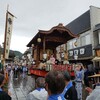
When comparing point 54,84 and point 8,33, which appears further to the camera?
point 8,33

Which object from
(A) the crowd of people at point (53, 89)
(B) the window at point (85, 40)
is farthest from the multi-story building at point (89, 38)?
(A) the crowd of people at point (53, 89)

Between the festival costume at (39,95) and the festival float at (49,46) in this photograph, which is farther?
the festival float at (49,46)

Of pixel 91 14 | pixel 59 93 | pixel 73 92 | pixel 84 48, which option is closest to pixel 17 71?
pixel 84 48

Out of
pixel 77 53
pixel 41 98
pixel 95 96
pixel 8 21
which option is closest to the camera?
pixel 95 96

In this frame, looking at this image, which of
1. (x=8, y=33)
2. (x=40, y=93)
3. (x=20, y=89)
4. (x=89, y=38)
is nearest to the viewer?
(x=40, y=93)

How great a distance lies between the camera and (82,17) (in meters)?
34.1

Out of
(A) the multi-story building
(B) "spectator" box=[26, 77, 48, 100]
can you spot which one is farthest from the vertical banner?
(A) the multi-story building

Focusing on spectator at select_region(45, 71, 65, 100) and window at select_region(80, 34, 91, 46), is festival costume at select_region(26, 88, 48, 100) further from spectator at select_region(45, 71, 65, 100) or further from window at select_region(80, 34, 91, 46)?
window at select_region(80, 34, 91, 46)

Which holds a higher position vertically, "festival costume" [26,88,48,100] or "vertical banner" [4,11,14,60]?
"vertical banner" [4,11,14,60]

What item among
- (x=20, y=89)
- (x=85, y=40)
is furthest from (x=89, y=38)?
(x=20, y=89)

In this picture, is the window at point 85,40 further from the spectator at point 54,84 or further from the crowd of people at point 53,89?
the spectator at point 54,84

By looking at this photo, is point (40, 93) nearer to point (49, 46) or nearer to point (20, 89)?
point (20, 89)

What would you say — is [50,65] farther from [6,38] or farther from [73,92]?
[73,92]

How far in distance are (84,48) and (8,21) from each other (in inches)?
779
